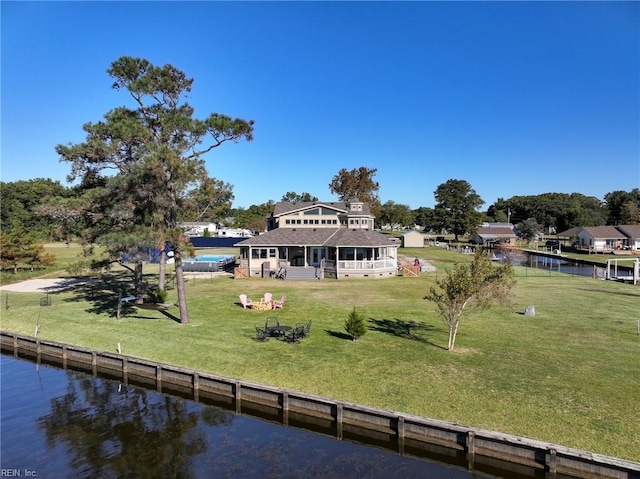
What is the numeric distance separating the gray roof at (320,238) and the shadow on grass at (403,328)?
15523 mm

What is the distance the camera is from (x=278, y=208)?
4975 centimetres

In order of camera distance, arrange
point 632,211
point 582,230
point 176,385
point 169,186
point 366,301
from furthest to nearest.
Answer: point 632,211
point 582,230
point 366,301
point 169,186
point 176,385

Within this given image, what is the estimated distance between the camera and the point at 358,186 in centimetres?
9106

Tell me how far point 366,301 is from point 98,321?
54.1 ft

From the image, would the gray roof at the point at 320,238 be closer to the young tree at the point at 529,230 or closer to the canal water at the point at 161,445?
the canal water at the point at 161,445

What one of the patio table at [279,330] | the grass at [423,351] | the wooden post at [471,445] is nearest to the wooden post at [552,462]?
the grass at [423,351]

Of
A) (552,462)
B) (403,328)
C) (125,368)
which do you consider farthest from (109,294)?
(552,462)

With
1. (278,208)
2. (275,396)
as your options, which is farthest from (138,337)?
(278,208)

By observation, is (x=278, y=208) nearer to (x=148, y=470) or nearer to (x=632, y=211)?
(x=148, y=470)

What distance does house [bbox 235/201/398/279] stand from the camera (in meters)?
38.9

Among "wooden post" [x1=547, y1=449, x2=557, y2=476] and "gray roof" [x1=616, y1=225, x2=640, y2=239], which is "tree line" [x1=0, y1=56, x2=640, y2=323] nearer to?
"wooden post" [x1=547, y1=449, x2=557, y2=476]

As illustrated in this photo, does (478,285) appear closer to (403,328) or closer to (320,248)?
(403,328)

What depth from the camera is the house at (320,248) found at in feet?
128

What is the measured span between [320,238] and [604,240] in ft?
205
